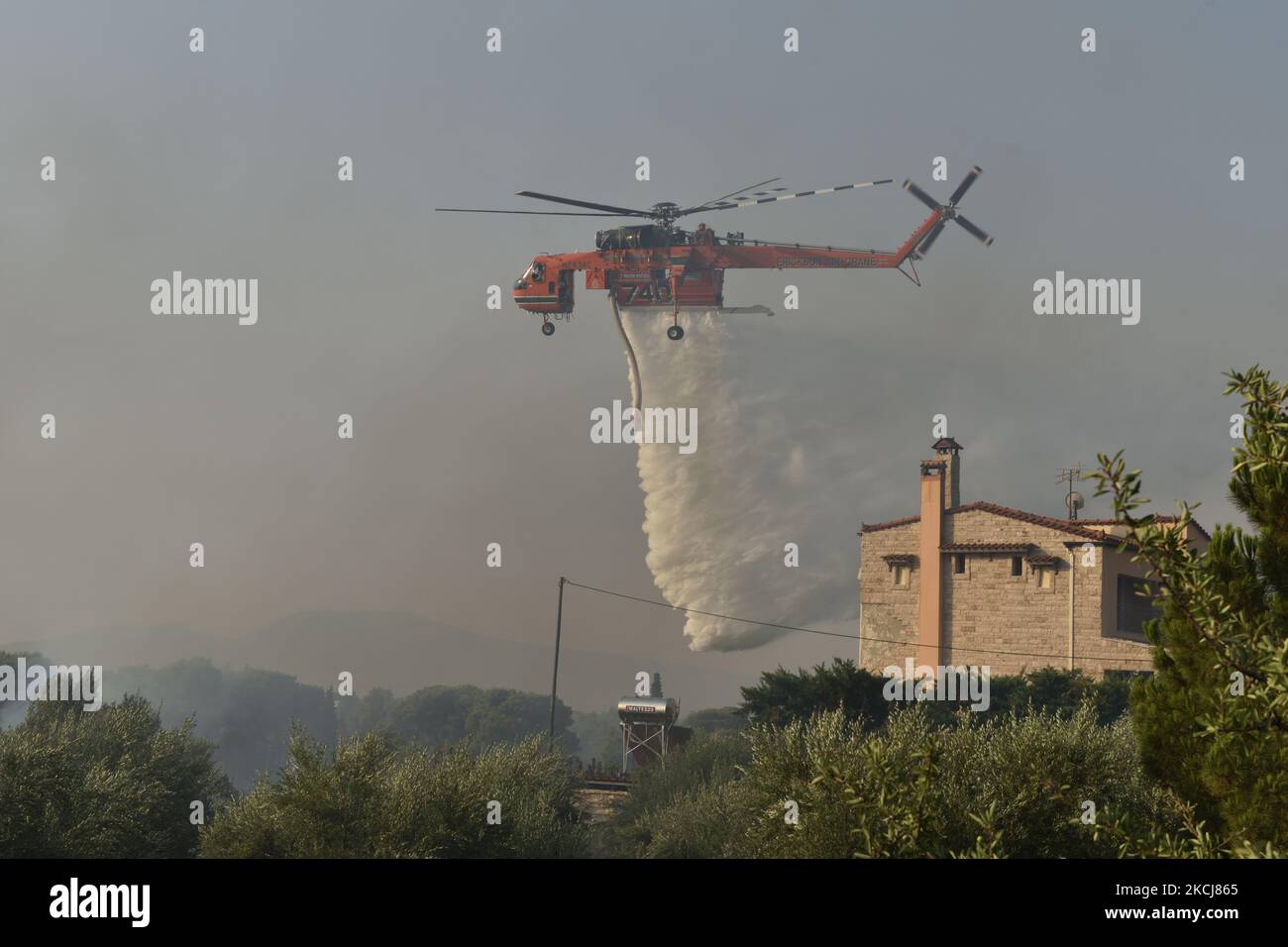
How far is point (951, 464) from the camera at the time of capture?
7331cm

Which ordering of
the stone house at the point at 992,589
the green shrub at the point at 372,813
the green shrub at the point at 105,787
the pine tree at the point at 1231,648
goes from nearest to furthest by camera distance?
the pine tree at the point at 1231,648 < the green shrub at the point at 372,813 < the green shrub at the point at 105,787 < the stone house at the point at 992,589

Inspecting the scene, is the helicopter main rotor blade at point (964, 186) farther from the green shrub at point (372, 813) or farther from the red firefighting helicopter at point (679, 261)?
the green shrub at point (372, 813)

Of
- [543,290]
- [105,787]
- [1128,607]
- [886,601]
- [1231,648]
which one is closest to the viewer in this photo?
[1231,648]

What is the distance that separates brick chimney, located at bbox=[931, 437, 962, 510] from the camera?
2859 inches

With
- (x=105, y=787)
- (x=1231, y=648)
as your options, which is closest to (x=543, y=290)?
(x=105, y=787)

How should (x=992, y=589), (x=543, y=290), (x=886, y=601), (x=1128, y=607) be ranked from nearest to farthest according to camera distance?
(x=1128, y=607) → (x=992, y=589) → (x=886, y=601) → (x=543, y=290)

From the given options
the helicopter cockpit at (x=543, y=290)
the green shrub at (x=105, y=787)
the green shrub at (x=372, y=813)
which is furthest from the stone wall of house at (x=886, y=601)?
the green shrub at (x=372, y=813)

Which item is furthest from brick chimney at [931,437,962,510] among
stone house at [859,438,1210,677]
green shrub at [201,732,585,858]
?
green shrub at [201,732,585,858]

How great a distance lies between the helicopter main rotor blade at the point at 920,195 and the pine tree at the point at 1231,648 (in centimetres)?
8626

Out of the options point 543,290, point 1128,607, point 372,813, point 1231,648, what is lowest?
point 372,813

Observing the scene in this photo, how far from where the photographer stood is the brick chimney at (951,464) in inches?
2859

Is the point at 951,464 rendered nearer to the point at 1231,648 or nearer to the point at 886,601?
the point at 886,601

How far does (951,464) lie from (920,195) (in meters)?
34.1
